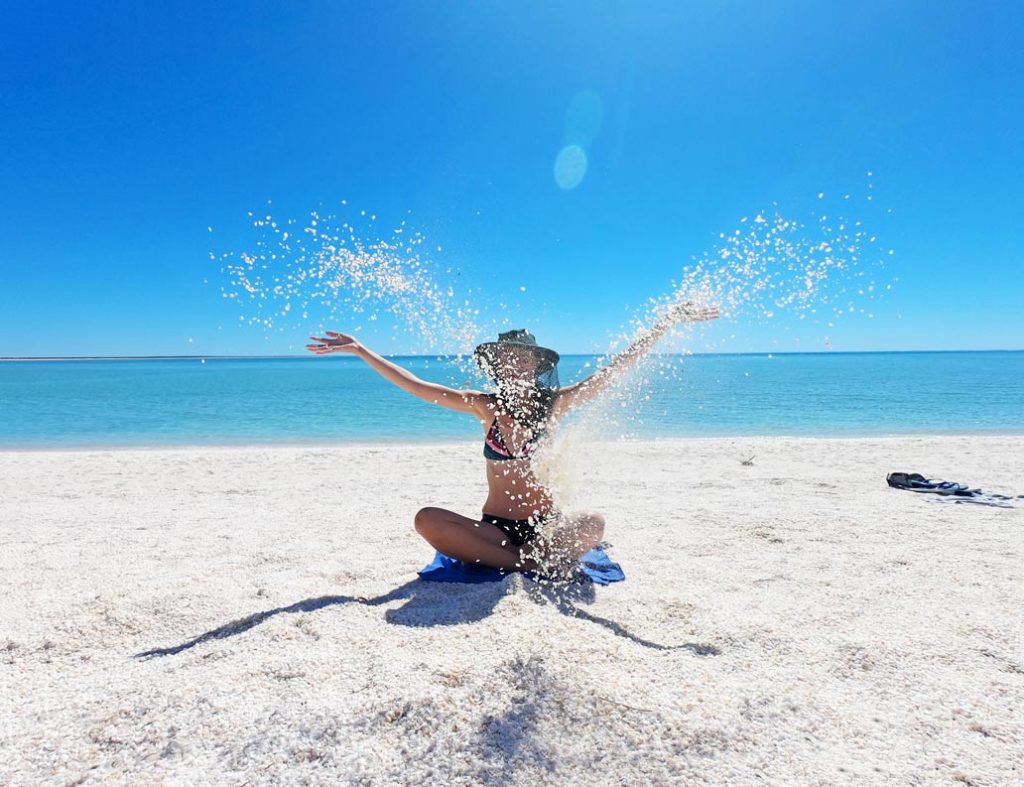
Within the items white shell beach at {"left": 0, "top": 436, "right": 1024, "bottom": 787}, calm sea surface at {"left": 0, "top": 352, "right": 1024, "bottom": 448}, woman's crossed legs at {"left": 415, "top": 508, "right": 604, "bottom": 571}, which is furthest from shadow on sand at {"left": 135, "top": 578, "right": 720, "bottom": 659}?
calm sea surface at {"left": 0, "top": 352, "right": 1024, "bottom": 448}

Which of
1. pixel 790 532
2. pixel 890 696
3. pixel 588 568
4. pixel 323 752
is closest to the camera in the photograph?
pixel 323 752

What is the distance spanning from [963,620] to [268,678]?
4.20 m

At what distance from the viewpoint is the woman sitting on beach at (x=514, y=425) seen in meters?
4.31

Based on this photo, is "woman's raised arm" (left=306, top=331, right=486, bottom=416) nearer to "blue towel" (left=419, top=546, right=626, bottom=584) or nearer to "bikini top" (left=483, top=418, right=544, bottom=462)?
"bikini top" (left=483, top=418, right=544, bottom=462)

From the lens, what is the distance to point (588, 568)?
4.51m

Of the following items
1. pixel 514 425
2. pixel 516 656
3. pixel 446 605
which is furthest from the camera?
pixel 514 425

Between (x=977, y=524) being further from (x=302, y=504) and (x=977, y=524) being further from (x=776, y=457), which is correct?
(x=302, y=504)

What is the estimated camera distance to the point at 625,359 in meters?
4.37

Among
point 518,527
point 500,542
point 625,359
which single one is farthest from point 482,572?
point 625,359

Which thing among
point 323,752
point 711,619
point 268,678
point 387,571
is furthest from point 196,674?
point 711,619

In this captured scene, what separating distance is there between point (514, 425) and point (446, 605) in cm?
136

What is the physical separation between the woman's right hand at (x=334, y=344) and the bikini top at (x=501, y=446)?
1.22 m

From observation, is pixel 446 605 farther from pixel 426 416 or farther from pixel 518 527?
pixel 426 416

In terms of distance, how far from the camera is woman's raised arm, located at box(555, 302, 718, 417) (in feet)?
14.2
